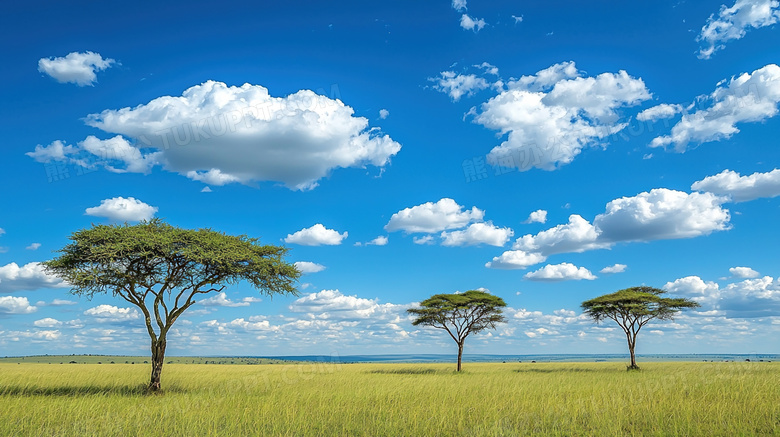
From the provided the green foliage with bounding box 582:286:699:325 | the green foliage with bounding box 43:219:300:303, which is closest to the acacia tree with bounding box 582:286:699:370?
the green foliage with bounding box 582:286:699:325

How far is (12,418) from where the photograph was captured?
1452 cm

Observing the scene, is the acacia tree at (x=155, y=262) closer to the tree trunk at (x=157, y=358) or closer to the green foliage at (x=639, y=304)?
the tree trunk at (x=157, y=358)

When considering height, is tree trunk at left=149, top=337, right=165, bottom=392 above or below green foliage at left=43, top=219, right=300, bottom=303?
below

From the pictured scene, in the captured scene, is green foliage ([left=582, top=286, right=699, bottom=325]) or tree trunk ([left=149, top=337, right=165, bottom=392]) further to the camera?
green foliage ([left=582, top=286, right=699, bottom=325])

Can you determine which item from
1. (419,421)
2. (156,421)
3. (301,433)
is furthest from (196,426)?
(419,421)

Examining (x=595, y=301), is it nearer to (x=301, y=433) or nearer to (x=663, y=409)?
(x=663, y=409)

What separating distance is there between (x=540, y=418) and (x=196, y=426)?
31.1ft

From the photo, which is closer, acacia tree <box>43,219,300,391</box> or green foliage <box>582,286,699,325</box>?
acacia tree <box>43,219,300,391</box>

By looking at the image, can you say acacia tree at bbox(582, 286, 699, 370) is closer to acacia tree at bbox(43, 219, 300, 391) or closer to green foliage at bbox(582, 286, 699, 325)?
green foliage at bbox(582, 286, 699, 325)

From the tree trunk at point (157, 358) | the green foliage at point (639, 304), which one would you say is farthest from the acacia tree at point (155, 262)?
the green foliage at point (639, 304)

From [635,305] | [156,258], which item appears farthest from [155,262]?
[635,305]

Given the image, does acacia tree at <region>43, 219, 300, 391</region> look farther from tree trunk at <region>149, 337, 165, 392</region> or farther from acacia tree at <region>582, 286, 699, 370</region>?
acacia tree at <region>582, 286, 699, 370</region>

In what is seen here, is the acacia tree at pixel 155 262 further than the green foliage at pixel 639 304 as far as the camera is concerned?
No

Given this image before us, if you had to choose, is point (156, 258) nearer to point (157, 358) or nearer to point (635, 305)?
point (157, 358)
